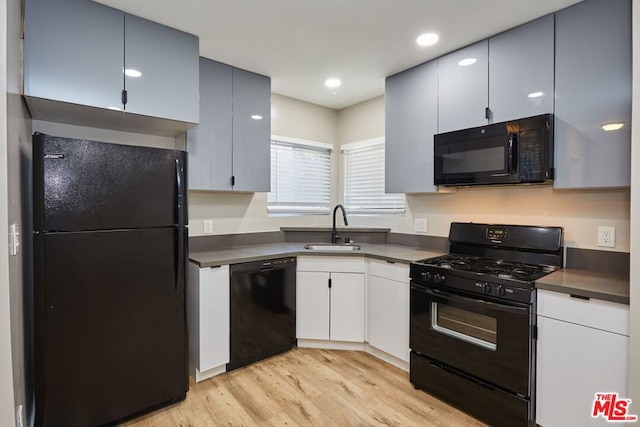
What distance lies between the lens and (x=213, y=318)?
2393 mm

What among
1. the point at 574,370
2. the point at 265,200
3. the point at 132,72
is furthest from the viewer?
the point at 265,200

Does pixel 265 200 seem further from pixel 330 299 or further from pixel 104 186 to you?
pixel 104 186

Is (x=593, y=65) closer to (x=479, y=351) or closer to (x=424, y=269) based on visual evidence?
(x=424, y=269)

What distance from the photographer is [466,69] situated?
240 cm

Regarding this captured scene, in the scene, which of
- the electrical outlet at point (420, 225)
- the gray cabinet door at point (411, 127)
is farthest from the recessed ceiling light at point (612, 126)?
the electrical outlet at point (420, 225)

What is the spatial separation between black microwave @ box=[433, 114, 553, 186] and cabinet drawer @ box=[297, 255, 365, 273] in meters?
0.92

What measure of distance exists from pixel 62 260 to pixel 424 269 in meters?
2.12

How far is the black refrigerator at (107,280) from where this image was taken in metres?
1.68

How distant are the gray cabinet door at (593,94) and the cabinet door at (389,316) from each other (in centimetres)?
127

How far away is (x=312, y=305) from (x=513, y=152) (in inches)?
75.0

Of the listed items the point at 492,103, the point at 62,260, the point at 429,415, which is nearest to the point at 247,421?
→ the point at 429,415

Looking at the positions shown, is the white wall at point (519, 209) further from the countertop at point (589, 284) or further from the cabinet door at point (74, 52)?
the cabinet door at point (74, 52)
